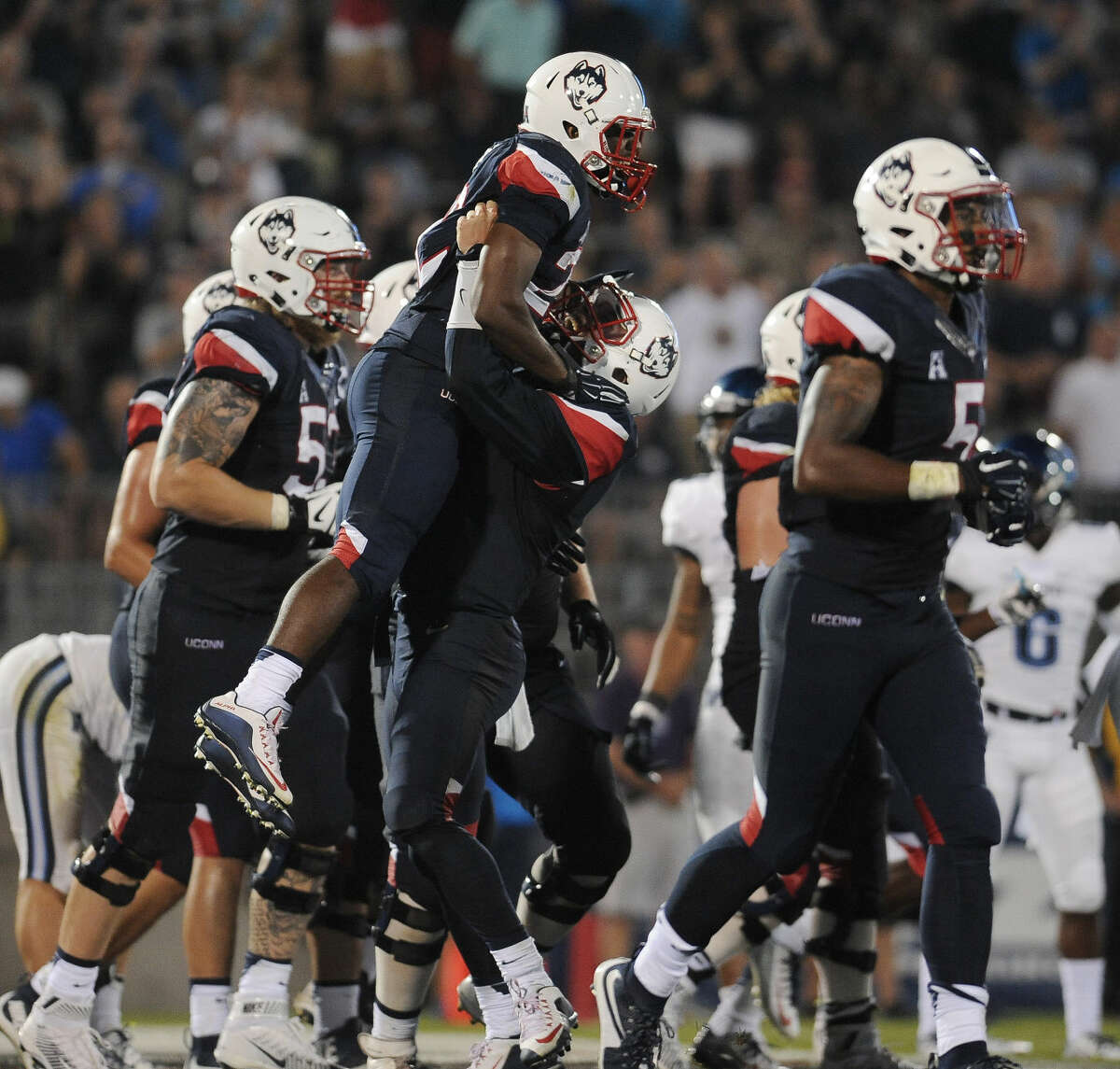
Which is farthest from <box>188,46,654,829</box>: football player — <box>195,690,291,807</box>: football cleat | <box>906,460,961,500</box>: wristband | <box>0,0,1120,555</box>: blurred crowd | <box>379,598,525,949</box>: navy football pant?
<box>0,0,1120,555</box>: blurred crowd

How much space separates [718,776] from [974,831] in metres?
2.05

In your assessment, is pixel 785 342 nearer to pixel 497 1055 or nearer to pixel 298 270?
pixel 298 270

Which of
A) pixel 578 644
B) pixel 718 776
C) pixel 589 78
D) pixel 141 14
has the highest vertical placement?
pixel 141 14

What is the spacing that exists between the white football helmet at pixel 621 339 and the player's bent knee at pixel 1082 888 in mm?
2976

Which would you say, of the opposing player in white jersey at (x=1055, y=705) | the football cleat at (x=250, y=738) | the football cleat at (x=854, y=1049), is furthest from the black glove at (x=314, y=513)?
the opposing player in white jersey at (x=1055, y=705)

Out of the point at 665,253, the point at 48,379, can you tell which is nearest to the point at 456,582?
the point at 48,379

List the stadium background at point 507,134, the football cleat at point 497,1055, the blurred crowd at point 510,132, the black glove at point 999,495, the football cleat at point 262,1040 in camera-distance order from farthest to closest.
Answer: the blurred crowd at point 510,132 < the stadium background at point 507,134 < the football cleat at point 262,1040 < the football cleat at point 497,1055 < the black glove at point 999,495

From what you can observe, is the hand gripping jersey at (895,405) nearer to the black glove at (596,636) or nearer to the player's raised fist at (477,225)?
the player's raised fist at (477,225)

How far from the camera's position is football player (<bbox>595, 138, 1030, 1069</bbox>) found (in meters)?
4.32

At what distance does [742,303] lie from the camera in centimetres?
1075

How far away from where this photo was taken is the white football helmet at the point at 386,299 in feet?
19.4

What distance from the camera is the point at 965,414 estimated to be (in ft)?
14.8

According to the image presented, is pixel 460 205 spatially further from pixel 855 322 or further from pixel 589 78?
pixel 855 322

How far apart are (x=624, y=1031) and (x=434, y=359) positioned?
1707 millimetres
